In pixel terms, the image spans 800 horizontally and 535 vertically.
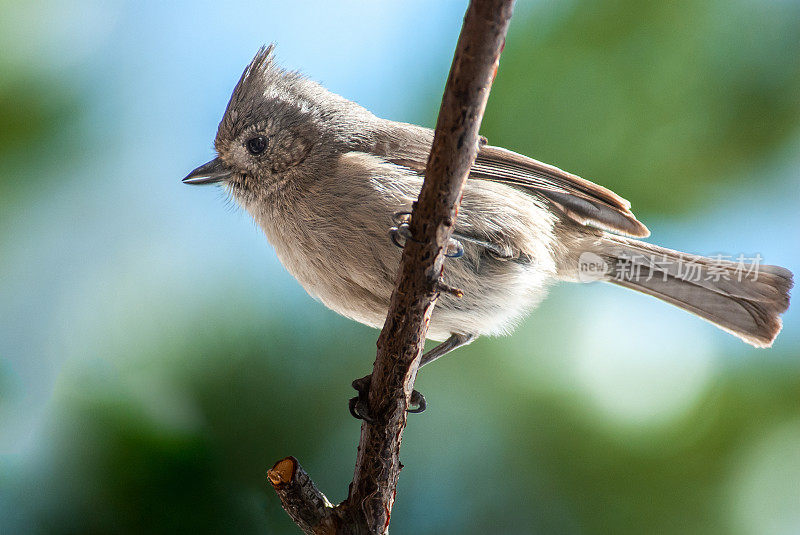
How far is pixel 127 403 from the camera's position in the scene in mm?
2414

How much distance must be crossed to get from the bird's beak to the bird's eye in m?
0.11

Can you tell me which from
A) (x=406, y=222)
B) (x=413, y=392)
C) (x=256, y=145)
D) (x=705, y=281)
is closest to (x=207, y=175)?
(x=256, y=145)

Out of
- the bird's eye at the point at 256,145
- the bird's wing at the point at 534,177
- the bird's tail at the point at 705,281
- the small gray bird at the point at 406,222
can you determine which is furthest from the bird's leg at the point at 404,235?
the bird's tail at the point at 705,281

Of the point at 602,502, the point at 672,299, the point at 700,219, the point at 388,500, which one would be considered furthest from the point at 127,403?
the point at 700,219

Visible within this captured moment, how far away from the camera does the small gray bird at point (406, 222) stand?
1942mm

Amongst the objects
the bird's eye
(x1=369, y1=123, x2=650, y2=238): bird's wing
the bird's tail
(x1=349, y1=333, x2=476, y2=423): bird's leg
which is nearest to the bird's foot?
(x1=349, y1=333, x2=476, y2=423): bird's leg

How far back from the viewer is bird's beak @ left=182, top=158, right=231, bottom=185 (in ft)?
7.41

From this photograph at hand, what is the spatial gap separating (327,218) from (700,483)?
5.59 feet

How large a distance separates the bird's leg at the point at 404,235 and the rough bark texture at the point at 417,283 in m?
0.03

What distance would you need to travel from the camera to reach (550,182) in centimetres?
218

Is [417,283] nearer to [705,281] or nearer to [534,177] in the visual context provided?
[534,177]

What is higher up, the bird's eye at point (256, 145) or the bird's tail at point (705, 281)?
the bird's eye at point (256, 145)

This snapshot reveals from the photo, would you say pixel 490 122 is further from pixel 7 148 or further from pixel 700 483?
pixel 7 148

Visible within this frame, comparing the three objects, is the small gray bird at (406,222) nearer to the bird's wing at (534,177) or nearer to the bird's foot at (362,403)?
the bird's wing at (534,177)
